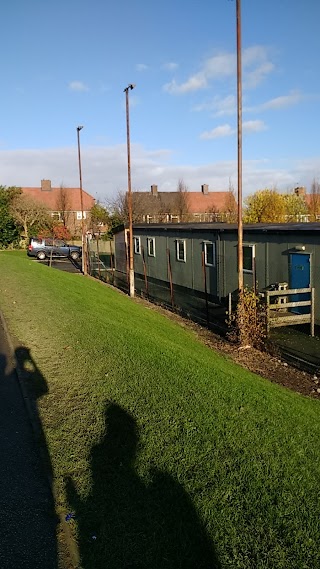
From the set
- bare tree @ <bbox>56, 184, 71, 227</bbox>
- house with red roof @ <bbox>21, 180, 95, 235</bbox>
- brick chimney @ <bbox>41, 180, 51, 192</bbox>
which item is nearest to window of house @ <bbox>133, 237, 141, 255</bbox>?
house with red roof @ <bbox>21, 180, 95, 235</bbox>

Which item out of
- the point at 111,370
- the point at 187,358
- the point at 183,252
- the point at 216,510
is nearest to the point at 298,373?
the point at 187,358

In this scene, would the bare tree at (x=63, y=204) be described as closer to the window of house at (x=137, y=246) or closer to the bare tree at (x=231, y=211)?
the bare tree at (x=231, y=211)

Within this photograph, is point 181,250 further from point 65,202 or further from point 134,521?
point 65,202

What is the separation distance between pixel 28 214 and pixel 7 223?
4.23 m

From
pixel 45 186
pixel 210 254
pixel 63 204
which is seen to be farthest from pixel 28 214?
pixel 210 254

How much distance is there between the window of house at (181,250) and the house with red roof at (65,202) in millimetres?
39823

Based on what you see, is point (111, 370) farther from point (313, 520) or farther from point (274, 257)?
point (274, 257)

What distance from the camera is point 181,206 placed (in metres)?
62.9

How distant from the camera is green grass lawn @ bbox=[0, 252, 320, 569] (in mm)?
3402

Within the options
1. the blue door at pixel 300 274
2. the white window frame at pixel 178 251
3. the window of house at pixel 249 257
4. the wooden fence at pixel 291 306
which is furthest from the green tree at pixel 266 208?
the wooden fence at pixel 291 306

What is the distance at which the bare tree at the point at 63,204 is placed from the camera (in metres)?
64.7

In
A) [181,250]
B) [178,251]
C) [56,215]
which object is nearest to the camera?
[181,250]

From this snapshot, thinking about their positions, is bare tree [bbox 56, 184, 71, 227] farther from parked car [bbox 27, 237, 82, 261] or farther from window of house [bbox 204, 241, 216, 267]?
window of house [bbox 204, 241, 216, 267]

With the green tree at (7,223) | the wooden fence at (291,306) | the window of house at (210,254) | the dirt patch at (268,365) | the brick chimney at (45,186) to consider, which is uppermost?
the brick chimney at (45,186)
